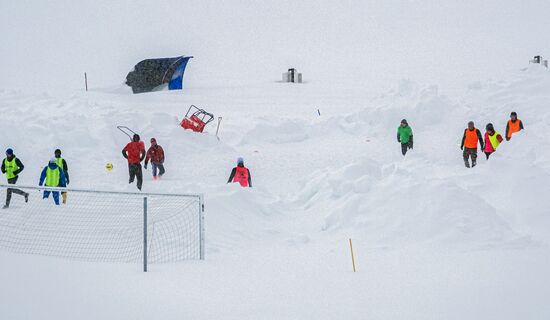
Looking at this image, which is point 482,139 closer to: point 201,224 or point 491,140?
point 491,140

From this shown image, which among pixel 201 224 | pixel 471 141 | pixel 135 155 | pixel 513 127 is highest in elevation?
pixel 513 127

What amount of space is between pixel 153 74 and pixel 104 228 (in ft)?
84.0

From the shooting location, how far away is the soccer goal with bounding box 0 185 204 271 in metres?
10.2

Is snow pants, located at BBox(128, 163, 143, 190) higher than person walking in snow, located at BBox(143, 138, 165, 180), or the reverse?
person walking in snow, located at BBox(143, 138, 165, 180)

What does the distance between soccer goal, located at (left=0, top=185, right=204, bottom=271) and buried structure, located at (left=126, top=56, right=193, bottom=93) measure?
74.0ft

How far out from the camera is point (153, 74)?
1430 inches

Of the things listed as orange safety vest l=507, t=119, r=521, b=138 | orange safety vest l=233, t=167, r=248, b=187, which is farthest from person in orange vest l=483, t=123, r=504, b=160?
orange safety vest l=233, t=167, r=248, b=187

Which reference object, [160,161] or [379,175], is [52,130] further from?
[379,175]

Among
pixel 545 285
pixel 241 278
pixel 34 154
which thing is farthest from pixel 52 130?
pixel 545 285

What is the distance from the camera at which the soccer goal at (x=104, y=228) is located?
33.3ft

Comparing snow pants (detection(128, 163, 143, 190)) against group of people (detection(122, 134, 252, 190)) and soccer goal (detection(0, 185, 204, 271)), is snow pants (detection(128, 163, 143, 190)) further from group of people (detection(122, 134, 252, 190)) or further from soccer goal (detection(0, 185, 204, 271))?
soccer goal (detection(0, 185, 204, 271))

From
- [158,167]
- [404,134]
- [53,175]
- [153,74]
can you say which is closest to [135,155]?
[158,167]

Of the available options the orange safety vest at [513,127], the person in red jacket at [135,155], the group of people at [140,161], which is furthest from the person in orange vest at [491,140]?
the person in red jacket at [135,155]

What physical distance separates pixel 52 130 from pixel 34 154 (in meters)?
1.81
